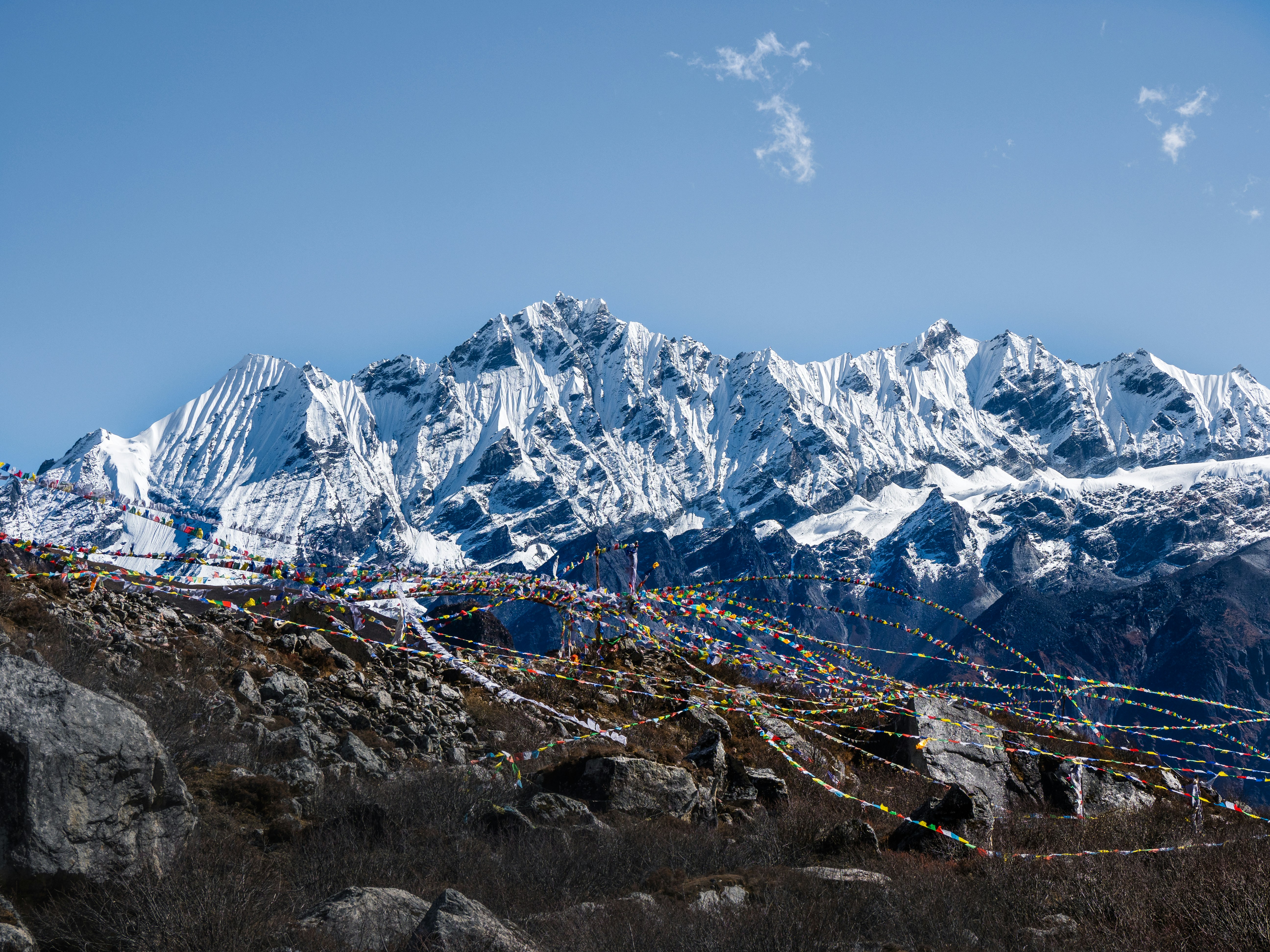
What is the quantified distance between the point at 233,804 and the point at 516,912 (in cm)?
402

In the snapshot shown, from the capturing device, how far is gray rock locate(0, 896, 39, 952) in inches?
285

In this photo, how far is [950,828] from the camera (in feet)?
45.9

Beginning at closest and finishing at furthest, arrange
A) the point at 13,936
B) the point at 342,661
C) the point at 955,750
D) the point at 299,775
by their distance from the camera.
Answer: the point at 13,936, the point at 299,775, the point at 955,750, the point at 342,661

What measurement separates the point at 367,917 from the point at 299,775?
5.16m

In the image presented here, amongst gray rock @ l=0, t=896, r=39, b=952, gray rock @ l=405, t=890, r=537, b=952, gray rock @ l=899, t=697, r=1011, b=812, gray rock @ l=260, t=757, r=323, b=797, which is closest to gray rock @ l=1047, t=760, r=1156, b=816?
gray rock @ l=899, t=697, r=1011, b=812

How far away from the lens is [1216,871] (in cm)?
1146

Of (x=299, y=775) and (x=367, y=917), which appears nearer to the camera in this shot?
(x=367, y=917)

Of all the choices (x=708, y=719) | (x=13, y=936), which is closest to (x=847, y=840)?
(x=708, y=719)

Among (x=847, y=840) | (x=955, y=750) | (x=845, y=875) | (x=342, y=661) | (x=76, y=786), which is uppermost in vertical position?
(x=342, y=661)

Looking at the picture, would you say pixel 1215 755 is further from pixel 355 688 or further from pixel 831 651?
pixel 355 688

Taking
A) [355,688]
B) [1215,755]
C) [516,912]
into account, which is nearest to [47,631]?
[355,688]

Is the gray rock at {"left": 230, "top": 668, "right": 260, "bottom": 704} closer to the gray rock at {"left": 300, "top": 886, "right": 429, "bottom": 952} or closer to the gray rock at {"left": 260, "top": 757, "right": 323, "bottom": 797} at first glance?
the gray rock at {"left": 260, "top": 757, "right": 323, "bottom": 797}

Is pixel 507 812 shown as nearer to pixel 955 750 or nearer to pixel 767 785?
pixel 767 785

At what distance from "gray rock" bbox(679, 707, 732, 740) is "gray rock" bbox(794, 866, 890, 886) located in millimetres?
9328
